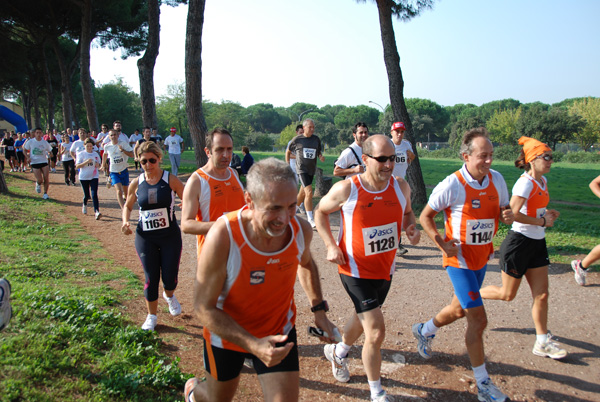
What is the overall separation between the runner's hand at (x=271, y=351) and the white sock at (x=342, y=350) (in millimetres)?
1866

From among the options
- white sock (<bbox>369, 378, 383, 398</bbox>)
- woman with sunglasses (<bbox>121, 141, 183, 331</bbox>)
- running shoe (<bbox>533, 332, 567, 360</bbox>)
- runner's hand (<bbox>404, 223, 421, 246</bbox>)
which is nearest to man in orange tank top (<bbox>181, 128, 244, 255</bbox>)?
woman with sunglasses (<bbox>121, 141, 183, 331</bbox>)

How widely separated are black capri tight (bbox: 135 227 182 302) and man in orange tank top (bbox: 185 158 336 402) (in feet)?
7.76

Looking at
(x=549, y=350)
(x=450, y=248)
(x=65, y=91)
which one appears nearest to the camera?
(x=450, y=248)

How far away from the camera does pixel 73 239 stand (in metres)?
9.12

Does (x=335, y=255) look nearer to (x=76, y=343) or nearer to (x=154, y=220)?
(x=154, y=220)

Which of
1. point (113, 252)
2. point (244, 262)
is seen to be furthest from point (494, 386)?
point (113, 252)

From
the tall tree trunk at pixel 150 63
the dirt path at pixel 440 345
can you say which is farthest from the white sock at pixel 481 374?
the tall tree trunk at pixel 150 63

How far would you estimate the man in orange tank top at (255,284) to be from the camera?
94.8 inches

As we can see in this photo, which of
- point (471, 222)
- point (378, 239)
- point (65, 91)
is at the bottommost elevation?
point (378, 239)

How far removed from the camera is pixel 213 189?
14.6 feet

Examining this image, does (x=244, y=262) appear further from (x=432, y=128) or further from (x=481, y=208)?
(x=432, y=128)

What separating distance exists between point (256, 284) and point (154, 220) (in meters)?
2.78

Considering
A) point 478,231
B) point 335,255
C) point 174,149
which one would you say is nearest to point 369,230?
point 335,255

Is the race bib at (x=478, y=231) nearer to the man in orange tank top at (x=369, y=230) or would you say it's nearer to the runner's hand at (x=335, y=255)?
the man in orange tank top at (x=369, y=230)
